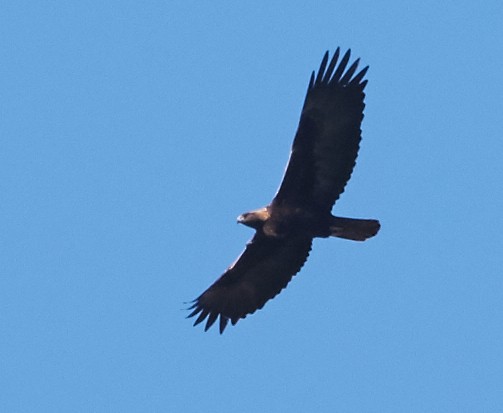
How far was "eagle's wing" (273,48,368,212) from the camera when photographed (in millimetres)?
22828

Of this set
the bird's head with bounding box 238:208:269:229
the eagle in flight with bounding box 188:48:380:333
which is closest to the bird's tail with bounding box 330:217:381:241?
the eagle in flight with bounding box 188:48:380:333

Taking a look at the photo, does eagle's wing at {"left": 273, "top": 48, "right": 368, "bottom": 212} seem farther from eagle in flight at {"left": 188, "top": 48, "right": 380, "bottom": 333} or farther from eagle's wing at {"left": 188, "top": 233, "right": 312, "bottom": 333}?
eagle's wing at {"left": 188, "top": 233, "right": 312, "bottom": 333}

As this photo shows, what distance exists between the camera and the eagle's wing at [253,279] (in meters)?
24.2

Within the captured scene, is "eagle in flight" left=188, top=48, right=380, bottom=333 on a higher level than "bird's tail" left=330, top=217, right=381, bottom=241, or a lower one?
higher

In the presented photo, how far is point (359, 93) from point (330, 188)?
146 centimetres

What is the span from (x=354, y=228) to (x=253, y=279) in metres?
2.43

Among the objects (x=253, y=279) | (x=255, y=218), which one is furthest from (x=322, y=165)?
(x=253, y=279)

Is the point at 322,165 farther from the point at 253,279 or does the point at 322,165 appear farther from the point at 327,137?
the point at 253,279

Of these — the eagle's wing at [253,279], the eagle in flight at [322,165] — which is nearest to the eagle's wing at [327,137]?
the eagle in flight at [322,165]

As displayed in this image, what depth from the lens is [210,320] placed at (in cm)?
2502

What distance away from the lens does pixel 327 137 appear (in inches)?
900

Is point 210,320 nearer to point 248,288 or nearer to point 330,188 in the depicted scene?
point 248,288

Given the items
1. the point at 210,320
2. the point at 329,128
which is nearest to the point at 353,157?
the point at 329,128

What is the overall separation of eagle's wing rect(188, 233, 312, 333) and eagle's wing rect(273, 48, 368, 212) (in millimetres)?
1112
